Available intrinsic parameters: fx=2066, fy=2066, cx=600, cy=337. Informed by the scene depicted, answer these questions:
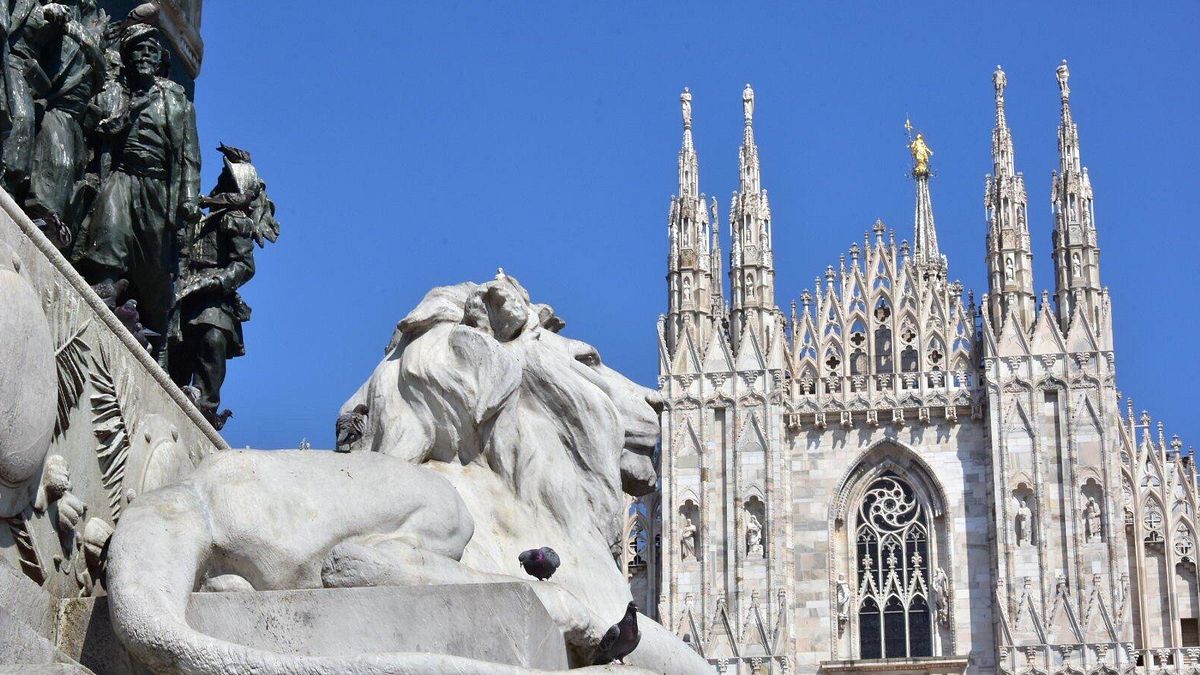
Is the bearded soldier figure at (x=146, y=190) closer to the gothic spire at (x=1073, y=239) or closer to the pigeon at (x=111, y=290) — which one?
the pigeon at (x=111, y=290)

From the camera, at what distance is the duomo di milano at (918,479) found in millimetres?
34281

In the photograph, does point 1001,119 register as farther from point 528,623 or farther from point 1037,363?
point 528,623

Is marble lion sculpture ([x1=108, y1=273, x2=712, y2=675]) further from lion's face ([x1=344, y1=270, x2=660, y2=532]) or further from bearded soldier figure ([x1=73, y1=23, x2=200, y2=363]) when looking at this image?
bearded soldier figure ([x1=73, y1=23, x2=200, y2=363])

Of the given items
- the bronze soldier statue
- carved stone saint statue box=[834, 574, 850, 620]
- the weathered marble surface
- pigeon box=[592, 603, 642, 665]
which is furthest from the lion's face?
carved stone saint statue box=[834, 574, 850, 620]

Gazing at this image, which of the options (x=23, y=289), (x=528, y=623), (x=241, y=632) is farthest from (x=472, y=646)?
(x=23, y=289)

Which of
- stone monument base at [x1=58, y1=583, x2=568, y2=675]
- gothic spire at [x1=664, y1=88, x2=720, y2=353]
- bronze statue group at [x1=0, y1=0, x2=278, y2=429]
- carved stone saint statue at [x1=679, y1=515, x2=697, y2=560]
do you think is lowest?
stone monument base at [x1=58, y1=583, x2=568, y2=675]

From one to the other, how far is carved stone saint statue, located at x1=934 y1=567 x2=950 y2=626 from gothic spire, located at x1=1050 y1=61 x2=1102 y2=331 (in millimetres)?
4827

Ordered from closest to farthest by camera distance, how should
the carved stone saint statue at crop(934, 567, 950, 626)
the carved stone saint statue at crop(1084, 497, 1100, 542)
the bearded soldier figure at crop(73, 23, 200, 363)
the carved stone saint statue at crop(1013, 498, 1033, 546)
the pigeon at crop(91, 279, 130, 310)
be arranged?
the pigeon at crop(91, 279, 130, 310)
the bearded soldier figure at crop(73, 23, 200, 363)
the carved stone saint statue at crop(1084, 497, 1100, 542)
the carved stone saint statue at crop(1013, 498, 1033, 546)
the carved stone saint statue at crop(934, 567, 950, 626)

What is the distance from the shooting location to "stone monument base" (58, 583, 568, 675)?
3.73 m

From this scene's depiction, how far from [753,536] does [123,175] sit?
29754 mm

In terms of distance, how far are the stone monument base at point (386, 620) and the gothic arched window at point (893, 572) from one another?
32506mm

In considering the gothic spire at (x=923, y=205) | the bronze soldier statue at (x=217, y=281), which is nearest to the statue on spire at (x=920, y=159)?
the gothic spire at (x=923, y=205)

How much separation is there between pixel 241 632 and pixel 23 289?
0.81 m

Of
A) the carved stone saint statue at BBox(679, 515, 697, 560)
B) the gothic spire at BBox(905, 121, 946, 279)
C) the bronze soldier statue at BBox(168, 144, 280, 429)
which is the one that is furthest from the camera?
the gothic spire at BBox(905, 121, 946, 279)
